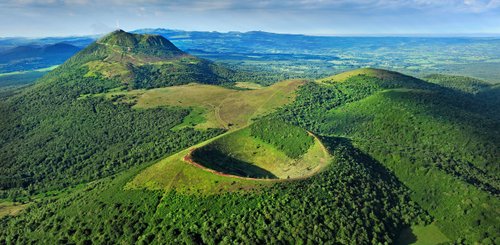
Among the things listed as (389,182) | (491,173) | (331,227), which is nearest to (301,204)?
(331,227)

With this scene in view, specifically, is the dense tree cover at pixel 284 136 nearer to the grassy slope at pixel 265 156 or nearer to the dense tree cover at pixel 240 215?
the grassy slope at pixel 265 156

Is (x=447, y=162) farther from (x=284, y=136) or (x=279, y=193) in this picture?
(x=279, y=193)

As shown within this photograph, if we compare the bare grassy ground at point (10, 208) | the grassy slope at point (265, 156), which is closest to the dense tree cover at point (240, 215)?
the grassy slope at point (265, 156)

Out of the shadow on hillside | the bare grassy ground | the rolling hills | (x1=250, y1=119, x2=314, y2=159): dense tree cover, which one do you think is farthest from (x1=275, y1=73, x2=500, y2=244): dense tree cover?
the bare grassy ground

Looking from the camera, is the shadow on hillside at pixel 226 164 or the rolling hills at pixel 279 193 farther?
the shadow on hillside at pixel 226 164

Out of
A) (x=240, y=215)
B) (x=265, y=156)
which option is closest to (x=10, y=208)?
(x=265, y=156)
